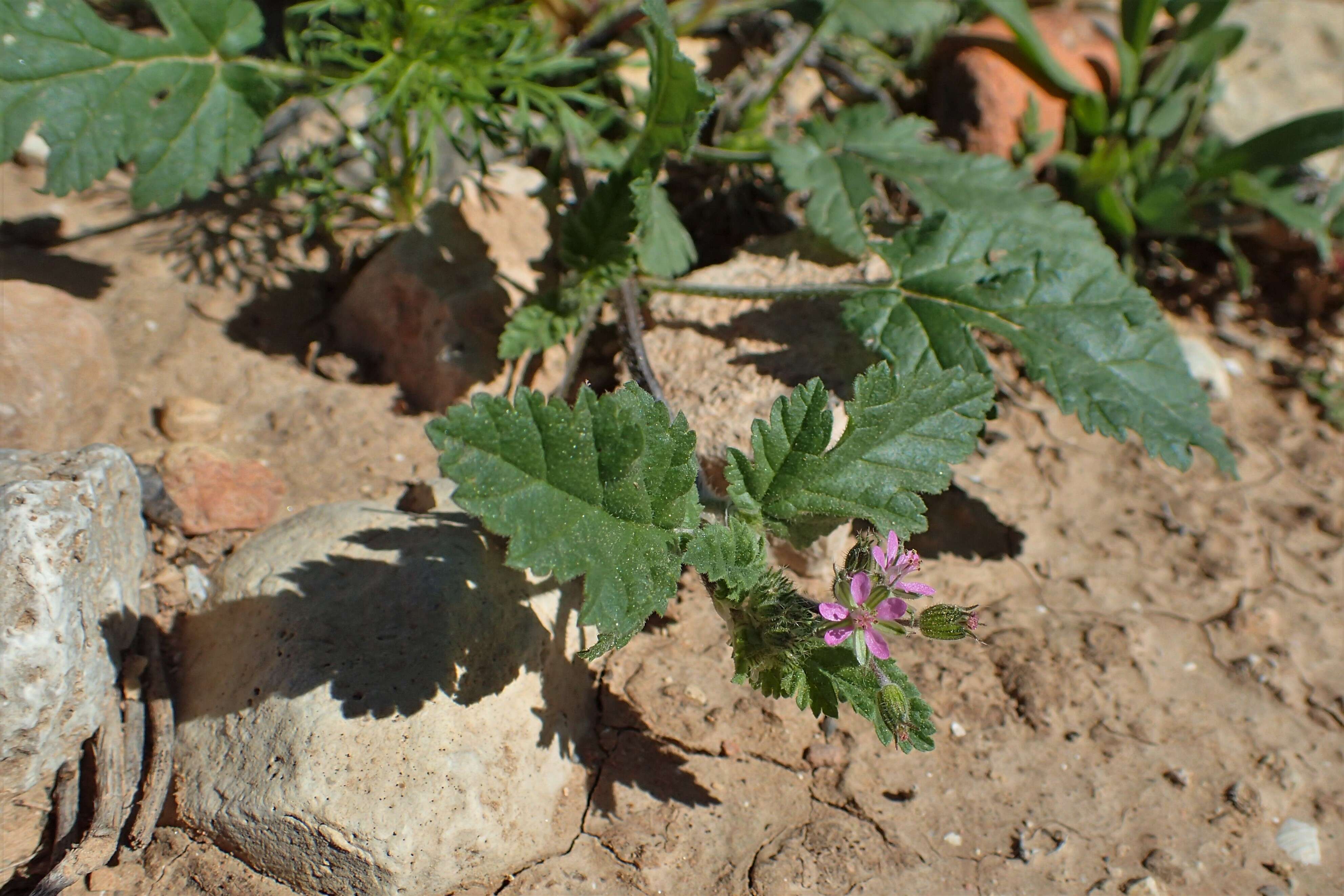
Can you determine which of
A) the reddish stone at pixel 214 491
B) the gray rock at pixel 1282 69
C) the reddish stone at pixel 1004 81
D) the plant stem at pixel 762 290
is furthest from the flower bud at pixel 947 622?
the gray rock at pixel 1282 69

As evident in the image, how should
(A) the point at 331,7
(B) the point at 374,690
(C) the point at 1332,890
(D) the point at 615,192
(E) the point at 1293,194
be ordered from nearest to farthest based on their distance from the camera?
(B) the point at 374,690 → (C) the point at 1332,890 → (D) the point at 615,192 → (A) the point at 331,7 → (E) the point at 1293,194

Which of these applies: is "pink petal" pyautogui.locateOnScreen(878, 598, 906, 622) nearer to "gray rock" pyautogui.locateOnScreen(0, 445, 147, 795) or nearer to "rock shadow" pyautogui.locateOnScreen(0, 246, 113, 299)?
"gray rock" pyautogui.locateOnScreen(0, 445, 147, 795)

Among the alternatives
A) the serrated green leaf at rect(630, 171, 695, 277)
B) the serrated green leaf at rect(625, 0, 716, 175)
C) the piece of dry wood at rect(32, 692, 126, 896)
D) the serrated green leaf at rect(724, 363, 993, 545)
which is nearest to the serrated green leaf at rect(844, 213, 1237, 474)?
the serrated green leaf at rect(724, 363, 993, 545)

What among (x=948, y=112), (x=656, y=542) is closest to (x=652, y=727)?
(x=656, y=542)

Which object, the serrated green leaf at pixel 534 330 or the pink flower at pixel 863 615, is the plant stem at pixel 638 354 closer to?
the serrated green leaf at pixel 534 330

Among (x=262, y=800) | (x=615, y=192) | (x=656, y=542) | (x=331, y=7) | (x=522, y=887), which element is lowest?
(x=522, y=887)

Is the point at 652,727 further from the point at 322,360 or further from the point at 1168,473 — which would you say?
the point at 1168,473

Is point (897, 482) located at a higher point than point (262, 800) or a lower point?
higher
